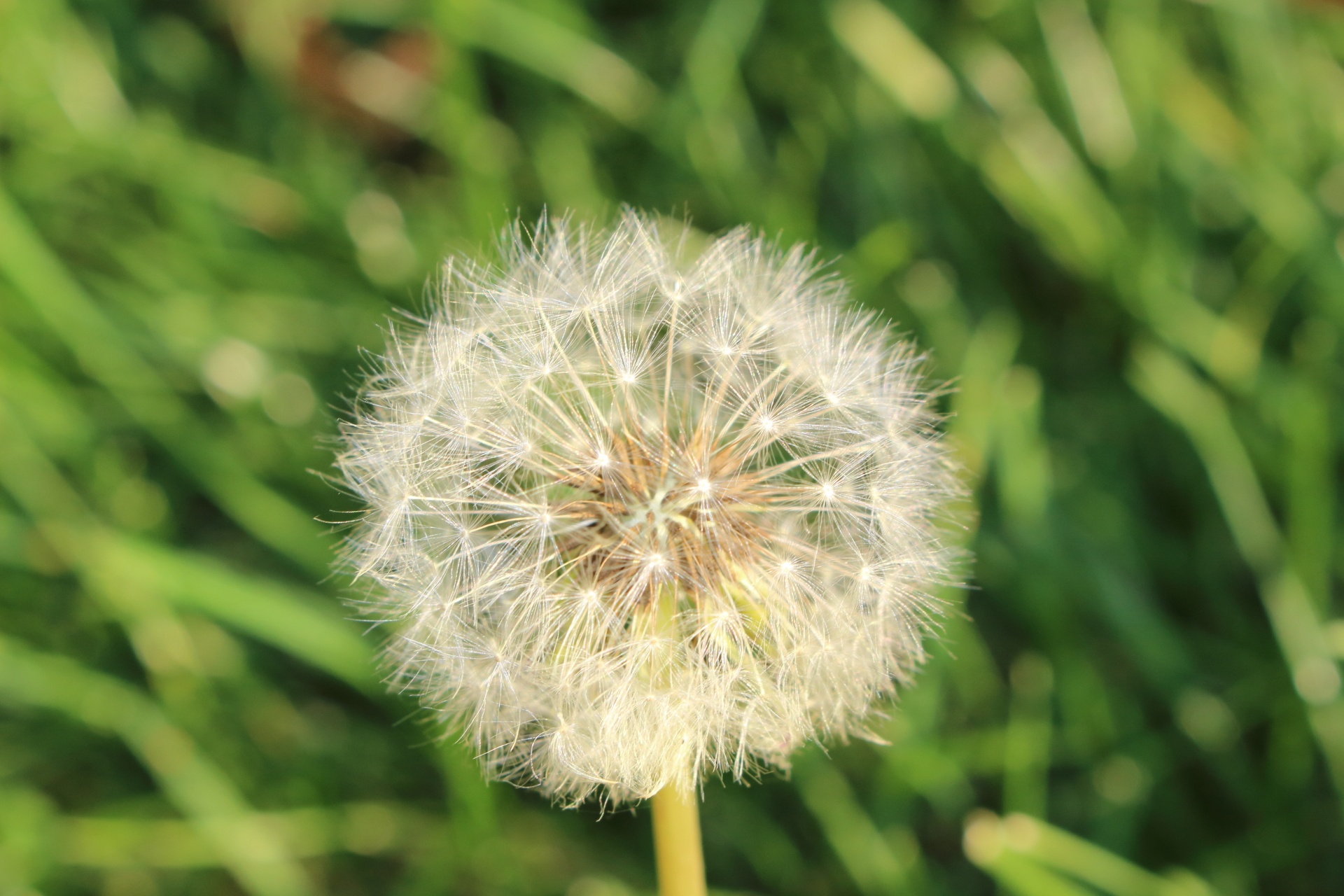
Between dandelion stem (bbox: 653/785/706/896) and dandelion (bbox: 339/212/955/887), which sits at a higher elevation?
dandelion (bbox: 339/212/955/887)

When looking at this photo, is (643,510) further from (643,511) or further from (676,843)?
(676,843)

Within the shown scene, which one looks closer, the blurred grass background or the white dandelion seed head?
the white dandelion seed head

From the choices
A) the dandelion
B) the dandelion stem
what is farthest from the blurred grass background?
the dandelion stem

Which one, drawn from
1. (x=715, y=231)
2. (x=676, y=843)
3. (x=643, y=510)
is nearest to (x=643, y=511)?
(x=643, y=510)

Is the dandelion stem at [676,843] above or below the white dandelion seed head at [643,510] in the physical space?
below

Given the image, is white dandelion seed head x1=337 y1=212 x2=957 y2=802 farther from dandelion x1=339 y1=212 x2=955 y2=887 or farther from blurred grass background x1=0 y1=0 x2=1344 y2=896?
blurred grass background x1=0 y1=0 x2=1344 y2=896

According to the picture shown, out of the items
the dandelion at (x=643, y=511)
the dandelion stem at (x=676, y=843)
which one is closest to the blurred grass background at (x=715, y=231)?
the dandelion at (x=643, y=511)

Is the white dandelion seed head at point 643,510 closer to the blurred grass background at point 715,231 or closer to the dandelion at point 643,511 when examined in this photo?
the dandelion at point 643,511
